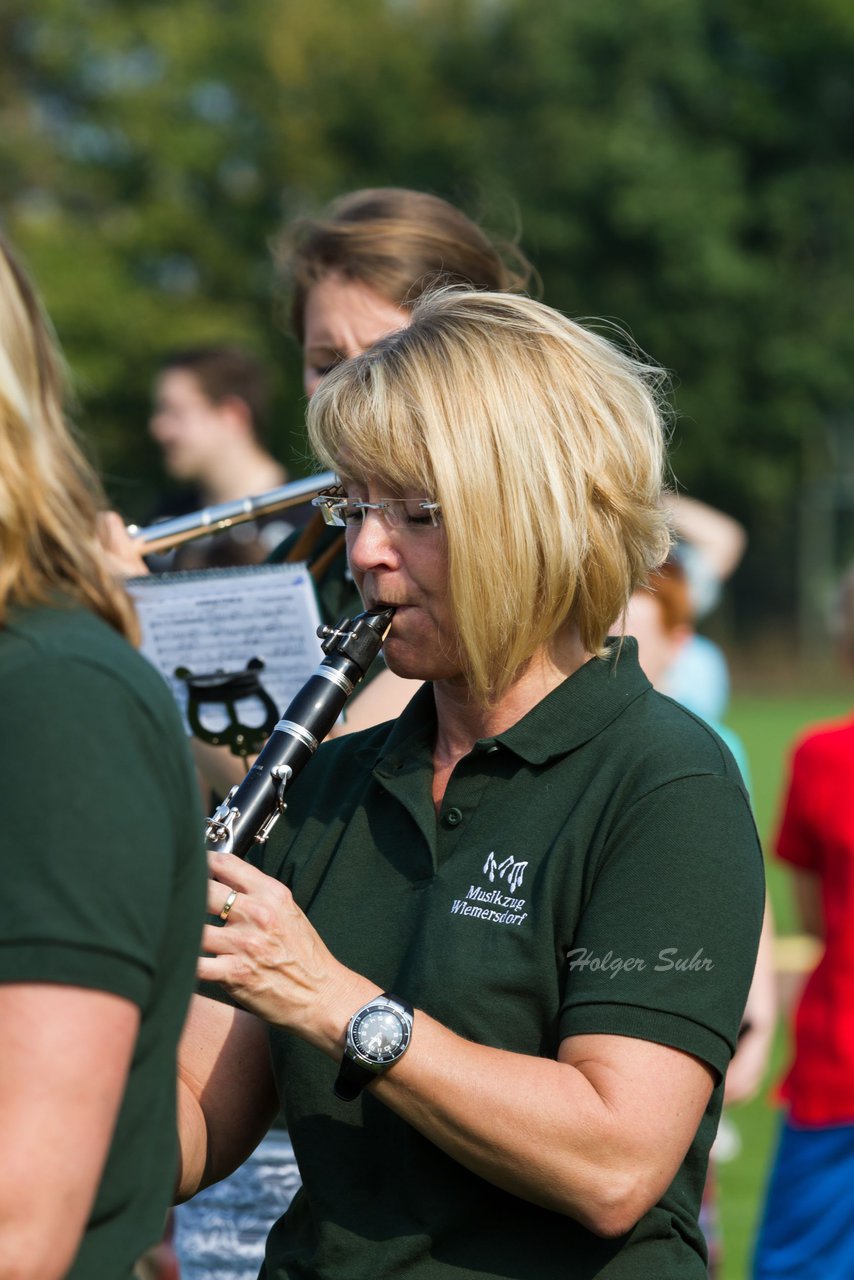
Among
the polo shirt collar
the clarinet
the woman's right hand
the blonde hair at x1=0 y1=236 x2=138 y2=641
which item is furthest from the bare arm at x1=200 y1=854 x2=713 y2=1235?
the woman's right hand

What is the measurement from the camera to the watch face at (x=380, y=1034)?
80.8 inches

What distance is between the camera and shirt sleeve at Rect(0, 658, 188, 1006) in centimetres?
136

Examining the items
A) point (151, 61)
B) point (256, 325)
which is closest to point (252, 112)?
point (151, 61)

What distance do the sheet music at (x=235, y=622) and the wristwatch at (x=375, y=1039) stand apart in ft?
3.31

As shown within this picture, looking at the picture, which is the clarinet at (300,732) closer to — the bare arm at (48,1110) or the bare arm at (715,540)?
the bare arm at (48,1110)

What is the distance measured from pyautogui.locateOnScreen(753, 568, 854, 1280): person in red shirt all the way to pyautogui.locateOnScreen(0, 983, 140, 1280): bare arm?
3.76 metres

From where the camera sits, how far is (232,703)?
10.3ft

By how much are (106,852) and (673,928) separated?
3.00 ft

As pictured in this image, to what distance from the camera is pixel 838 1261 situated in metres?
4.70

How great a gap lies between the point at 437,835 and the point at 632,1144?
1.65ft

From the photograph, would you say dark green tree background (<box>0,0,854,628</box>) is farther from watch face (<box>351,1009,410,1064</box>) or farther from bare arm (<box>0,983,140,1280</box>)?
bare arm (<box>0,983,140,1280</box>)

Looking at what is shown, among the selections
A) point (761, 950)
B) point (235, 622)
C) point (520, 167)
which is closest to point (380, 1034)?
point (235, 622)

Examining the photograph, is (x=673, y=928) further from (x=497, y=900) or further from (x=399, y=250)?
(x=399, y=250)

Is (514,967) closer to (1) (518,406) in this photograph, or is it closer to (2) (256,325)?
(1) (518,406)
